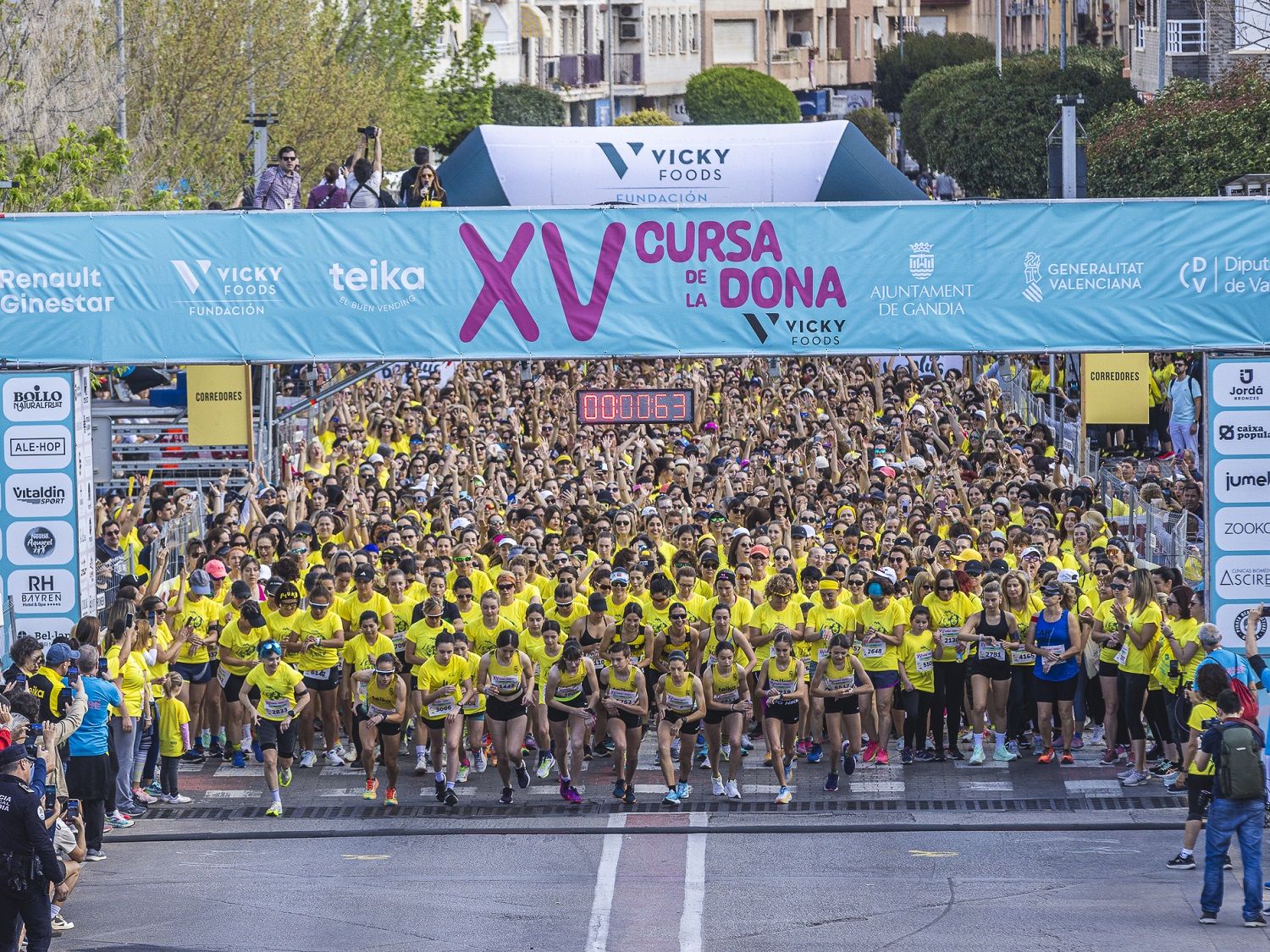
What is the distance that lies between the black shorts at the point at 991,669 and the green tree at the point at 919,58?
3148 inches

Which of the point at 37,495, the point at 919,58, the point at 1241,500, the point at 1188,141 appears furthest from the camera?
the point at 919,58

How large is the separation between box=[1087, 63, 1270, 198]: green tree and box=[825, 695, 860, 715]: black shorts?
73.5 ft

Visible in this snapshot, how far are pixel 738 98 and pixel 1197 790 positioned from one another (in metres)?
81.3

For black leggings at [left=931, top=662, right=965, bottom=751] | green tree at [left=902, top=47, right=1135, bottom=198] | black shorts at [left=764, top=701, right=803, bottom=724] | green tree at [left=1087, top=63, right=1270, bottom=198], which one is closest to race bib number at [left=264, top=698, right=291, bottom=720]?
black shorts at [left=764, top=701, right=803, bottom=724]

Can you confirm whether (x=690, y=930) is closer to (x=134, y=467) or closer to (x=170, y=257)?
(x=170, y=257)

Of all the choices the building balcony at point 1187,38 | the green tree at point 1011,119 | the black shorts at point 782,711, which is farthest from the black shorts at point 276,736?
the building balcony at point 1187,38

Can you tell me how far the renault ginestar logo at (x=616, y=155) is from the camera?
21.9 m

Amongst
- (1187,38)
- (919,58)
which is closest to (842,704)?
(1187,38)

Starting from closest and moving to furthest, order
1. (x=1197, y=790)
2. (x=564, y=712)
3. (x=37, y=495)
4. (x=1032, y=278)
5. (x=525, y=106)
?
(x=1197, y=790) → (x=37, y=495) → (x=1032, y=278) → (x=564, y=712) → (x=525, y=106)

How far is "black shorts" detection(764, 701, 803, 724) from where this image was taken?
1748 cm

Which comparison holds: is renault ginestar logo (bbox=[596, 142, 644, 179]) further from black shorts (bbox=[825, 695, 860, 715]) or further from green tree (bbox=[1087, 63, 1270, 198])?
green tree (bbox=[1087, 63, 1270, 198])

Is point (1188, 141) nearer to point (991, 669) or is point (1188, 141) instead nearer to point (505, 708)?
point (991, 669)

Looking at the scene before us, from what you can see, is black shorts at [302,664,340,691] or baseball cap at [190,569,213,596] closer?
black shorts at [302,664,340,691]

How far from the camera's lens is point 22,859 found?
40.4ft
